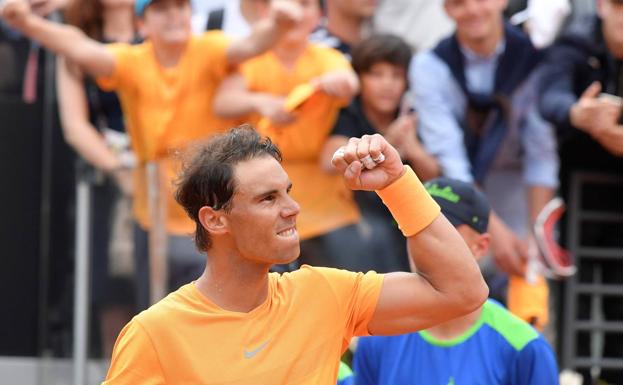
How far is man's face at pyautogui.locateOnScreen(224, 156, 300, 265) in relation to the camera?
3623mm

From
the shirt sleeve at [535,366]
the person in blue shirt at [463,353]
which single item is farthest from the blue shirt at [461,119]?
the shirt sleeve at [535,366]

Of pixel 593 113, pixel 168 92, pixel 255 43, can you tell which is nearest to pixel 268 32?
pixel 255 43

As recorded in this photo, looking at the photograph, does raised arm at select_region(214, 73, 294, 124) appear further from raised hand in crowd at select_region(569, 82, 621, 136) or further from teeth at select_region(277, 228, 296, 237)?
teeth at select_region(277, 228, 296, 237)

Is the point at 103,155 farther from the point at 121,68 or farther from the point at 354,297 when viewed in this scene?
the point at 354,297

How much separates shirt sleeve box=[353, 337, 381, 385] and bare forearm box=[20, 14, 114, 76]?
2.71m

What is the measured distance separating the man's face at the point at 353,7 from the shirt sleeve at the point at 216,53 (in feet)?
2.67

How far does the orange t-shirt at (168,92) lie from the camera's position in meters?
6.88

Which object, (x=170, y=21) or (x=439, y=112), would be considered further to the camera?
(x=439, y=112)

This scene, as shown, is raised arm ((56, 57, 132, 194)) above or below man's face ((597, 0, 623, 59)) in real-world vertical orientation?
below

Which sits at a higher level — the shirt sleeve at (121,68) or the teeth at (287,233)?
the teeth at (287,233)

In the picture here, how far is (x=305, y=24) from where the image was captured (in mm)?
7090

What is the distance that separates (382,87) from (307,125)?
0.44 meters

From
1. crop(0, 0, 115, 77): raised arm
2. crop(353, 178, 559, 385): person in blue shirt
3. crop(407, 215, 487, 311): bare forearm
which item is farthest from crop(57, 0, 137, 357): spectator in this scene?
crop(407, 215, 487, 311): bare forearm

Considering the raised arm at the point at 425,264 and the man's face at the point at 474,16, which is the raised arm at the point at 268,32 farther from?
the raised arm at the point at 425,264
